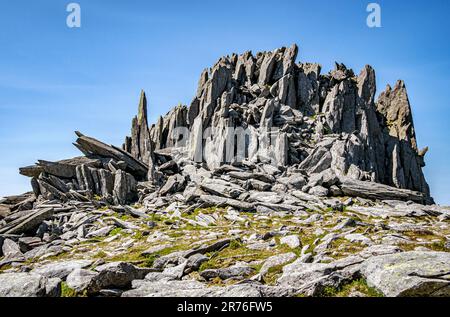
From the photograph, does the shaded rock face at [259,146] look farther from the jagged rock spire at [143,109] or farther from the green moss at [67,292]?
the green moss at [67,292]

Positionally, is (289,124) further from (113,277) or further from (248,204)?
(113,277)

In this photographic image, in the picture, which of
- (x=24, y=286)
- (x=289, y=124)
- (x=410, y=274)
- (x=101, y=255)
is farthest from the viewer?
(x=289, y=124)

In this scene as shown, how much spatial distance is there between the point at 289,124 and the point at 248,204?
123ft

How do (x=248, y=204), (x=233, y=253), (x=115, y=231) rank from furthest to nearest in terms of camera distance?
1. (x=248, y=204)
2. (x=115, y=231)
3. (x=233, y=253)

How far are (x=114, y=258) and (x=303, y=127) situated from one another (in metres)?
63.2

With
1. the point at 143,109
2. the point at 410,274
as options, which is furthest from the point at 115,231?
the point at 143,109

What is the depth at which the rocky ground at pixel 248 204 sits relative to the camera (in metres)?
17.5

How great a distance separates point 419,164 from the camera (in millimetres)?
87438

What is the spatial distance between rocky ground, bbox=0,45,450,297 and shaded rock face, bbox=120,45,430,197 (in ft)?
1.27

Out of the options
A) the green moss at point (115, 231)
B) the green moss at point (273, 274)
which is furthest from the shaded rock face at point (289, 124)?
the green moss at point (273, 274)

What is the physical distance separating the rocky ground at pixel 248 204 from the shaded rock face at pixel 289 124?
39 cm

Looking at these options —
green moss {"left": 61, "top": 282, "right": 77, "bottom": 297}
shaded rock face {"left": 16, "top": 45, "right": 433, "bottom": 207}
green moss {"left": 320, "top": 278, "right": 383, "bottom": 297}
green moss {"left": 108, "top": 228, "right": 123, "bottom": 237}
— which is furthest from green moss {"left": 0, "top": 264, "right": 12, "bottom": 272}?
green moss {"left": 320, "top": 278, "right": 383, "bottom": 297}

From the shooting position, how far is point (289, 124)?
80.7 metres
